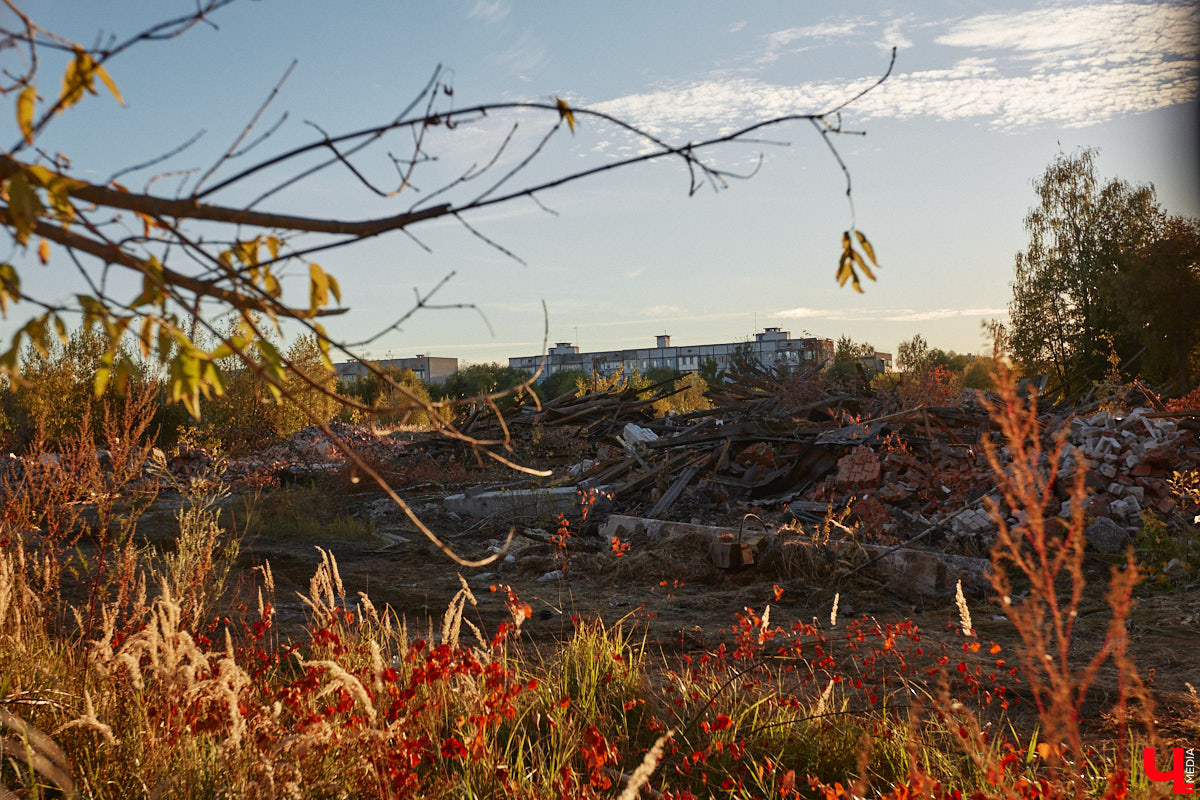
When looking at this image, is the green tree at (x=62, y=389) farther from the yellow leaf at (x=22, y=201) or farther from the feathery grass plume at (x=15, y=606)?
the yellow leaf at (x=22, y=201)

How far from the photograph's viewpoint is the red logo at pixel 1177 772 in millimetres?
2748

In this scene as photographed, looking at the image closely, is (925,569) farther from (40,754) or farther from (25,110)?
(25,110)

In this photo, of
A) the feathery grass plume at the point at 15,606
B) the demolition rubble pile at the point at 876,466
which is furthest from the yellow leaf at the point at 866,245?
the demolition rubble pile at the point at 876,466

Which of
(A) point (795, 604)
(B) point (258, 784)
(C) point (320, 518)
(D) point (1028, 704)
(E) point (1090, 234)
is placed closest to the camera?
(B) point (258, 784)

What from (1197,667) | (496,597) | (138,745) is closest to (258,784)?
(138,745)

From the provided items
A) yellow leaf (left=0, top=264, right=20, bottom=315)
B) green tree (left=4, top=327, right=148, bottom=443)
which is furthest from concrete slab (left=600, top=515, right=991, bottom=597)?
green tree (left=4, top=327, right=148, bottom=443)

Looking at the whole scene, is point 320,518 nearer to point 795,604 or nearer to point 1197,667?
point 795,604

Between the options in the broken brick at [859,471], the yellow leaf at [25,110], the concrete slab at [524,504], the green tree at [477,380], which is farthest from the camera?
the green tree at [477,380]

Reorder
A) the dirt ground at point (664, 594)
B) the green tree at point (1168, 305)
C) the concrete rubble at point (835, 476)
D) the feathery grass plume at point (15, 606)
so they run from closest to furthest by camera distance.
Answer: the feathery grass plume at point (15, 606) < the dirt ground at point (664, 594) < the concrete rubble at point (835, 476) < the green tree at point (1168, 305)

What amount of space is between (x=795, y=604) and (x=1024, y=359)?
29.2m

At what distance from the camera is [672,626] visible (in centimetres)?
588

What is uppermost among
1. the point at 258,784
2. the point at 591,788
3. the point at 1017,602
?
the point at 258,784

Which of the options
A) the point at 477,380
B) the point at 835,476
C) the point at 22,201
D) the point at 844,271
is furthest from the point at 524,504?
the point at 477,380

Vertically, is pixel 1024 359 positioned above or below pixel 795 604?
above
